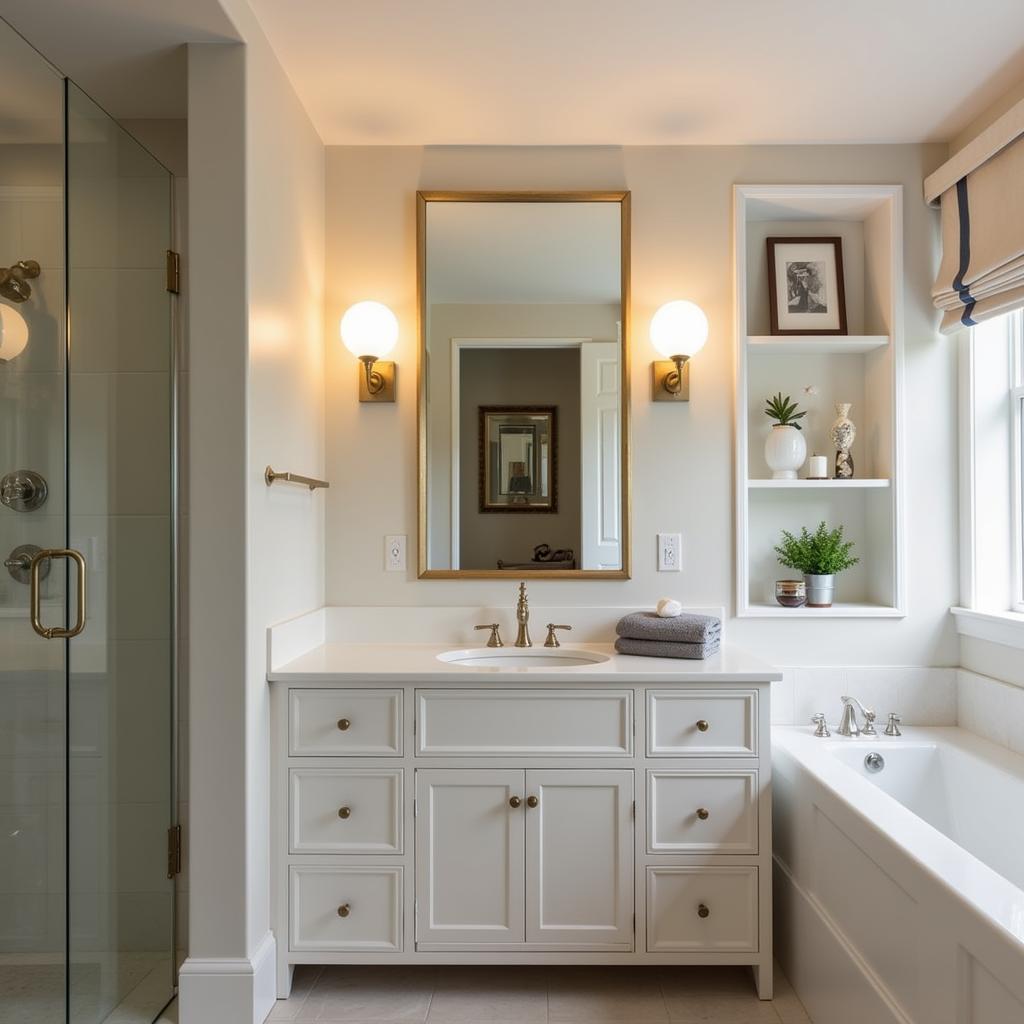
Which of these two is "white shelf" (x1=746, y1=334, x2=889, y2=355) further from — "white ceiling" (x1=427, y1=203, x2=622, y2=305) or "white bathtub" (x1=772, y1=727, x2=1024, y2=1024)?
"white bathtub" (x1=772, y1=727, x2=1024, y2=1024)

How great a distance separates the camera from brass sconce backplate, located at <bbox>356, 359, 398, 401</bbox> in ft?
8.56

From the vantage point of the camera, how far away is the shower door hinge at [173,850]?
212 cm

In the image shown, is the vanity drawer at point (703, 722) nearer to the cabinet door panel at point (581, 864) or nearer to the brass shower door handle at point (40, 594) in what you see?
the cabinet door panel at point (581, 864)

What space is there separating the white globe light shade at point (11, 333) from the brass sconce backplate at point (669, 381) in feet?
5.58

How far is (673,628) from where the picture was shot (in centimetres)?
232

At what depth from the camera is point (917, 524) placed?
2.61m

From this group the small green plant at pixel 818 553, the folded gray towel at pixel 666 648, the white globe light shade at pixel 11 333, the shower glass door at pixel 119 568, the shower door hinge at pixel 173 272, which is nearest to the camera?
the white globe light shade at pixel 11 333

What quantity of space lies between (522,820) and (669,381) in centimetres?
136

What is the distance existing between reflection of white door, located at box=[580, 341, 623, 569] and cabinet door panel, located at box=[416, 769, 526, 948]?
0.79m

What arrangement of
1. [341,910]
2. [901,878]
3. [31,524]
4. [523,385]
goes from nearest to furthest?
[901,878] < [31,524] < [341,910] < [523,385]

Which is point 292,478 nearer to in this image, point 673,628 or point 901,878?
point 673,628

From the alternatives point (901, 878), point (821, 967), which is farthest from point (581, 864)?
point (901, 878)

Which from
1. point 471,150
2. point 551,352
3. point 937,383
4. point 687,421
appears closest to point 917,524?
point 937,383

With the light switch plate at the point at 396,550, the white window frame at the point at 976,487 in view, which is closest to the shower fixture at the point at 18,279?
the light switch plate at the point at 396,550
